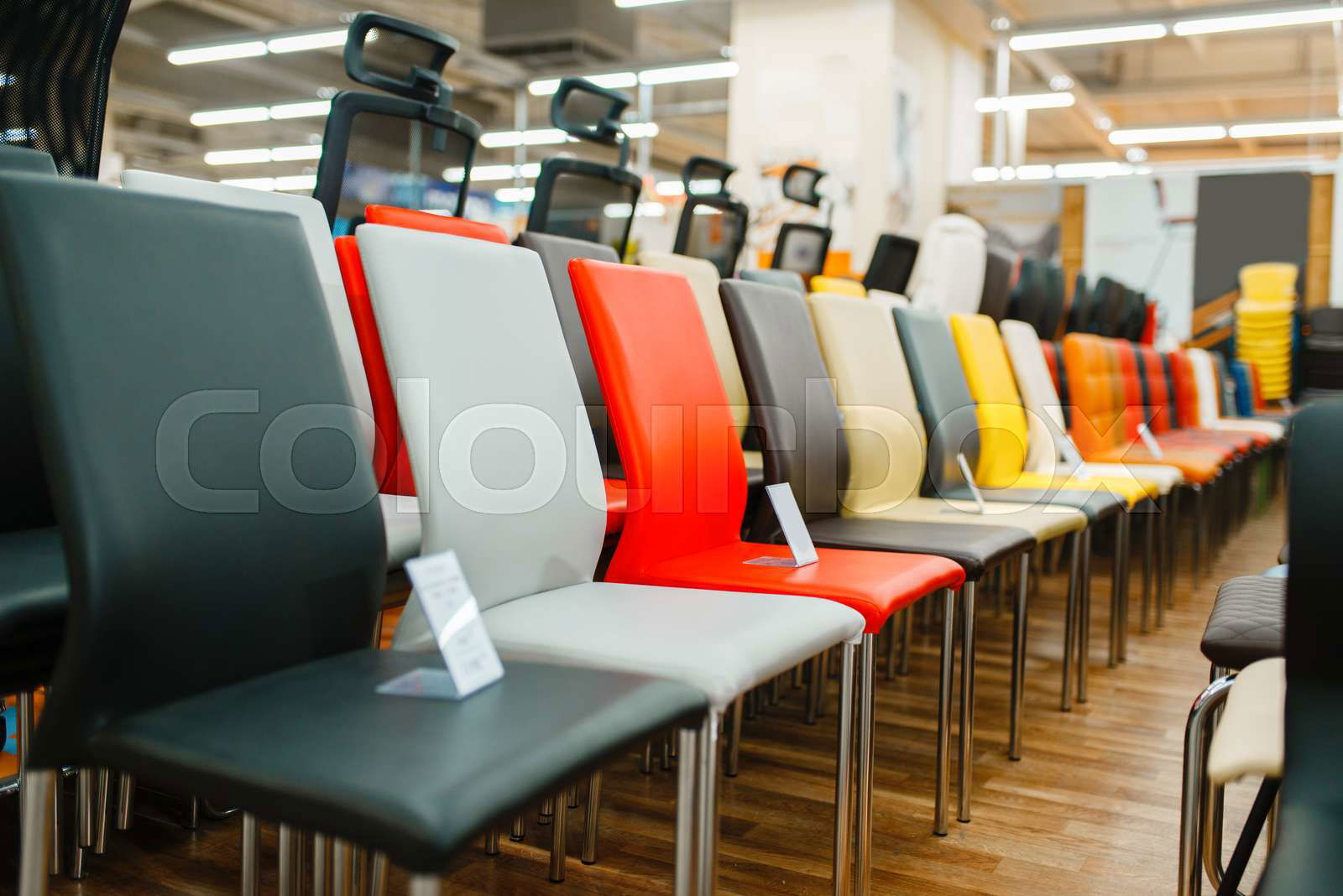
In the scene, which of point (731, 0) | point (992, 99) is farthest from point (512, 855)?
point (992, 99)

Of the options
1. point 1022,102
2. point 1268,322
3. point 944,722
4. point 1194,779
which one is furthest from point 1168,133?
point 1194,779

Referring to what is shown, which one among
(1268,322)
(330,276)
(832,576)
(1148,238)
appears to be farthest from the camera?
(1148,238)

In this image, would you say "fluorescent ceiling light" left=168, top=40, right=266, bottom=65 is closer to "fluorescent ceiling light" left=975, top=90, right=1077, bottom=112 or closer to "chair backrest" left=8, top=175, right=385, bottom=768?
"fluorescent ceiling light" left=975, top=90, right=1077, bottom=112

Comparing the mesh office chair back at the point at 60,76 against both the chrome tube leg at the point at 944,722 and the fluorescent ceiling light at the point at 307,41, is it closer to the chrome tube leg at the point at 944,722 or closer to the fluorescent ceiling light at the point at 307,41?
the chrome tube leg at the point at 944,722

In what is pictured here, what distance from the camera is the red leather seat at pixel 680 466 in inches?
63.2

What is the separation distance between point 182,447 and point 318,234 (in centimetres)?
94

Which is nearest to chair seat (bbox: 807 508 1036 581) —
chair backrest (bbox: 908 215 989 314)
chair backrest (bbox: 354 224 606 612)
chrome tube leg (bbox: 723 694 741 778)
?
chrome tube leg (bbox: 723 694 741 778)

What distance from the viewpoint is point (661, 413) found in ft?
5.50

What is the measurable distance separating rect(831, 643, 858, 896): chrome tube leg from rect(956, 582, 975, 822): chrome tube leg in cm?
47

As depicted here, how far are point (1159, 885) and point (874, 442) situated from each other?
98 cm

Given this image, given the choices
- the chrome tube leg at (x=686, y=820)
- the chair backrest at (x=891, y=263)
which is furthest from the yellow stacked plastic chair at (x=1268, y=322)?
the chrome tube leg at (x=686, y=820)

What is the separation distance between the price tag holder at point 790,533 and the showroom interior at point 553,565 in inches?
0.4

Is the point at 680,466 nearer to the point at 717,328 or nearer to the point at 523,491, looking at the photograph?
the point at 523,491

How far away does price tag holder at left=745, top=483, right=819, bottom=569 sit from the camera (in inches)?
67.0
